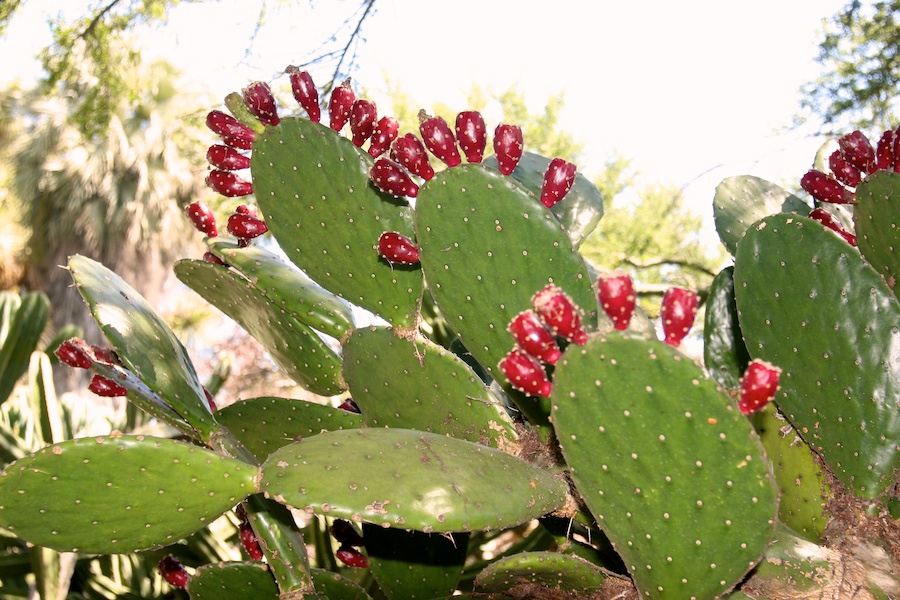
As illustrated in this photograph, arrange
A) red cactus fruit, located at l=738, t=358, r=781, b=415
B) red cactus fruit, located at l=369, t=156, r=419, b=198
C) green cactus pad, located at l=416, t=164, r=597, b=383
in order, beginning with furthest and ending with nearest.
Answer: red cactus fruit, located at l=369, t=156, r=419, b=198 < green cactus pad, located at l=416, t=164, r=597, b=383 < red cactus fruit, located at l=738, t=358, r=781, b=415

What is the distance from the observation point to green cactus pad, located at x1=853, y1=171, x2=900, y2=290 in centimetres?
135

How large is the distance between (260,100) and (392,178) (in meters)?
0.32

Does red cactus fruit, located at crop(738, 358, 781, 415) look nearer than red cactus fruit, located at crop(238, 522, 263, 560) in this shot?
Yes

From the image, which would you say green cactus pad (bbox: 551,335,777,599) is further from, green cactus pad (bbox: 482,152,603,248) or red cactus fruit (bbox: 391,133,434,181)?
green cactus pad (bbox: 482,152,603,248)

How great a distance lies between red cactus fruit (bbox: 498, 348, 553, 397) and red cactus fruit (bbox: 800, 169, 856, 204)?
2.67ft

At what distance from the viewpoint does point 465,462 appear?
1118 mm

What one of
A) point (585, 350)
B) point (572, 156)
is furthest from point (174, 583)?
point (572, 156)

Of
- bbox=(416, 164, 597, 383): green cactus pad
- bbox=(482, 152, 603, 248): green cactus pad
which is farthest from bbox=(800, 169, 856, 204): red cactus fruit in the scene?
bbox=(416, 164, 597, 383): green cactus pad

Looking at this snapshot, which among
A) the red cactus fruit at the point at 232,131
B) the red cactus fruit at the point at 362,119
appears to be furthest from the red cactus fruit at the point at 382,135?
the red cactus fruit at the point at 232,131

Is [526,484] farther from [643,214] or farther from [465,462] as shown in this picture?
[643,214]

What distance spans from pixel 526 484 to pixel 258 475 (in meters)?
0.38

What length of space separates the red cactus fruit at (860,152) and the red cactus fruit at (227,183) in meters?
1.11

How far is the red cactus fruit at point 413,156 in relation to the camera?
139 centimetres

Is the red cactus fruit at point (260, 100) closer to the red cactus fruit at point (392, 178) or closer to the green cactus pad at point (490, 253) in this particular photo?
the red cactus fruit at point (392, 178)
